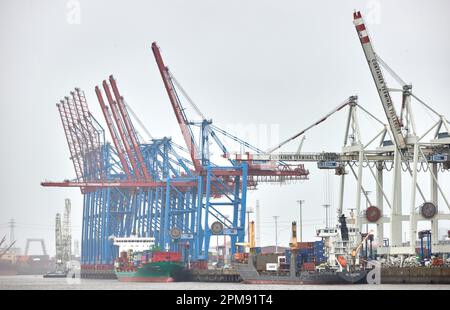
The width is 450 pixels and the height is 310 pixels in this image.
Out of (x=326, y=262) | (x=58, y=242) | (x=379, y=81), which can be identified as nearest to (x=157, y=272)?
(x=326, y=262)

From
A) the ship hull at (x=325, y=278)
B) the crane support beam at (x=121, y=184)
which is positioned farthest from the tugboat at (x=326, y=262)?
the crane support beam at (x=121, y=184)

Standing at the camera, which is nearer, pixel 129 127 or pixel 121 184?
pixel 121 184

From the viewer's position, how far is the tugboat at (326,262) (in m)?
75.3

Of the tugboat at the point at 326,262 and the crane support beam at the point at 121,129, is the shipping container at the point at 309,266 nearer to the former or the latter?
the tugboat at the point at 326,262

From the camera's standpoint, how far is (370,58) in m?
77.8

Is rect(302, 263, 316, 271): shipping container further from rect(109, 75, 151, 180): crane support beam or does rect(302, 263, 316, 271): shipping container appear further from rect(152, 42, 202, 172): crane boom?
rect(109, 75, 151, 180): crane support beam

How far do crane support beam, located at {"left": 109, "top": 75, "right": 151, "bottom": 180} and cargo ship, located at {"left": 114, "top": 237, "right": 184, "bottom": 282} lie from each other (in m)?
8.65

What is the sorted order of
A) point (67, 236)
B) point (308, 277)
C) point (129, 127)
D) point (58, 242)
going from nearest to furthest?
1. point (308, 277)
2. point (129, 127)
3. point (58, 242)
4. point (67, 236)

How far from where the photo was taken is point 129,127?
379ft

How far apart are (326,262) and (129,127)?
4245cm

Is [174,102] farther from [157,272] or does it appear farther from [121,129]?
[121,129]

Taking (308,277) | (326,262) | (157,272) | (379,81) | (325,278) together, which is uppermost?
(379,81)

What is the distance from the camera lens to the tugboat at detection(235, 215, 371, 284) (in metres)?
75.3

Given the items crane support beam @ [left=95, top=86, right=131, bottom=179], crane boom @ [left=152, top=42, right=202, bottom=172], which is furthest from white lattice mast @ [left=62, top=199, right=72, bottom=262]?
crane boom @ [left=152, top=42, right=202, bottom=172]
